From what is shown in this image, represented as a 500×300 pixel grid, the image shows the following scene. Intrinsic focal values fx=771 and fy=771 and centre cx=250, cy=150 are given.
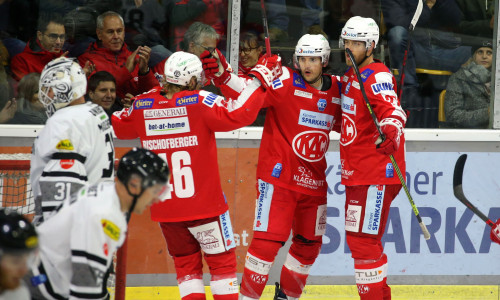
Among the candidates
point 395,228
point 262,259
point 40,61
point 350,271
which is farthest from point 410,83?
point 40,61

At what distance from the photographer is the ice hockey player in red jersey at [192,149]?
13.3 ft

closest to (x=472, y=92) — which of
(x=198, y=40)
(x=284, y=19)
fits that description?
(x=284, y=19)

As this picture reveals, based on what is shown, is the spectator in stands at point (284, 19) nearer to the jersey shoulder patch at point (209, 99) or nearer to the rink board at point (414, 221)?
the rink board at point (414, 221)

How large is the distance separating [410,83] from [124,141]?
2088 millimetres

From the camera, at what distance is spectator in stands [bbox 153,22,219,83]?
516 centimetres

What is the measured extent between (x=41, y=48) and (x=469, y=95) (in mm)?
3002

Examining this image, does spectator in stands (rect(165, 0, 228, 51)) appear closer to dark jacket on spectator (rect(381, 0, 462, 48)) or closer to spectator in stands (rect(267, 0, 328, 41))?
spectator in stands (rect(267, 0, 328, 41))

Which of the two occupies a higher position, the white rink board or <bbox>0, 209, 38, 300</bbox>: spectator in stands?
<bbox>0, 209, 38, 300</bbox>: spectator in stands

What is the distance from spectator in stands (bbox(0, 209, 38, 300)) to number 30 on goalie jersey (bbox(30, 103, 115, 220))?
2.77 ft

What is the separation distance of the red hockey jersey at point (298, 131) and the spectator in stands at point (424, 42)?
121cm

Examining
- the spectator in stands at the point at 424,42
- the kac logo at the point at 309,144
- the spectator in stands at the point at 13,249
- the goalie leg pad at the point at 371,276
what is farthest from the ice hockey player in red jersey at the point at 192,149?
the spectator in stands at the point at 13,249

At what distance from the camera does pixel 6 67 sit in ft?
16.2

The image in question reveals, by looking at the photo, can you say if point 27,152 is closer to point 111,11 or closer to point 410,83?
point 111,11

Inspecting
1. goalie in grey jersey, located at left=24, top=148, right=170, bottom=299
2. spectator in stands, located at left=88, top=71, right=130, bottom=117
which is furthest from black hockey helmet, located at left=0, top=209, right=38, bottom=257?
spectator in stands, located at left=88, top=71, right=130, bottom=117
